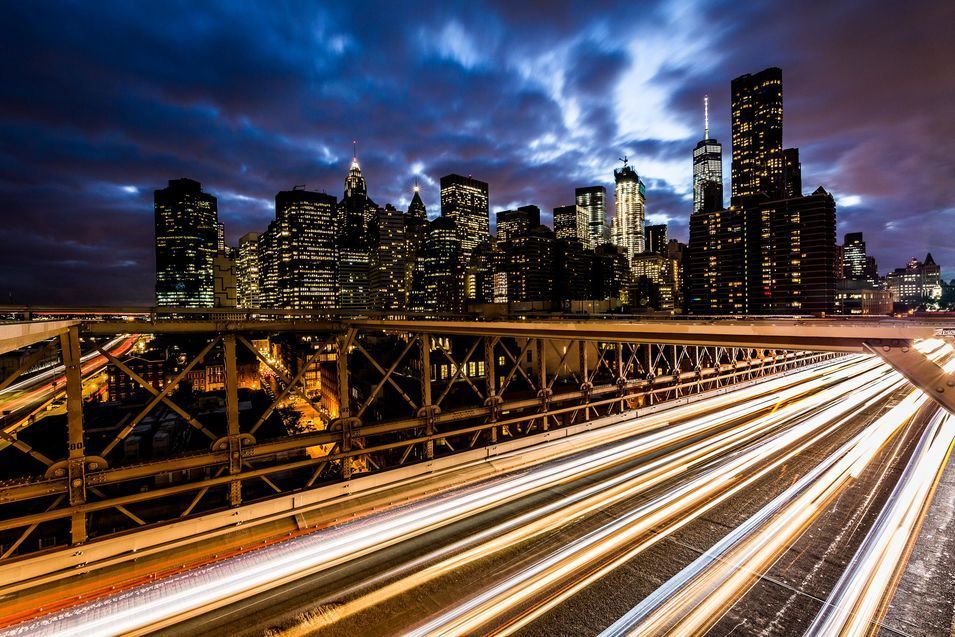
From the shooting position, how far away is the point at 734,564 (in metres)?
6.88

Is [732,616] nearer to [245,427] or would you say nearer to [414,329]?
[414,329]

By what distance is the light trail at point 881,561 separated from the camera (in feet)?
18.7

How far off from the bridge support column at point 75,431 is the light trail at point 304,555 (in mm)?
1722

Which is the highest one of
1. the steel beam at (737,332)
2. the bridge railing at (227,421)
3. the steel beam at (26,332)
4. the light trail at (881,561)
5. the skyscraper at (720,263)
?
the skyscraper at (720,263)

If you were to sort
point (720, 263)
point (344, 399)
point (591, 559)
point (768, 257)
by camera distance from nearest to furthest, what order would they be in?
point (591, 559) → point (344, 399) → point (768, 257) → point (720, 263)

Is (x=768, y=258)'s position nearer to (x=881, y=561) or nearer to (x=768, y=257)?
(x=768, y=257)

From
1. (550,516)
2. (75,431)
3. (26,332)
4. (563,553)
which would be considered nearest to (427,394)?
(550,516)

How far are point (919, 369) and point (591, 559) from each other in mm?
5479

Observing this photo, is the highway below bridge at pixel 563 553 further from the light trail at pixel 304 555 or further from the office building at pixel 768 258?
the office building at pixel 768 258

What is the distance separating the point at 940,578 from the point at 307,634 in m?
9.40

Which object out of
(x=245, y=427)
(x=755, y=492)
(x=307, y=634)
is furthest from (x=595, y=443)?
(x=245, y=427)

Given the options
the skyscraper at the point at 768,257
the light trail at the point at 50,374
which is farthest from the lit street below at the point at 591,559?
the skyscraper at the point at 768,257

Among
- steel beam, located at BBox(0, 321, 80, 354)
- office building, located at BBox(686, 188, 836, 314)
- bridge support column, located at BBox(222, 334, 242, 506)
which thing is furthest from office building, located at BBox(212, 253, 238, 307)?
office building, located at BBox(686, 188, 836, 314)

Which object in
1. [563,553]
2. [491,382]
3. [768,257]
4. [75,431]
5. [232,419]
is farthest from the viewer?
[768,257]
